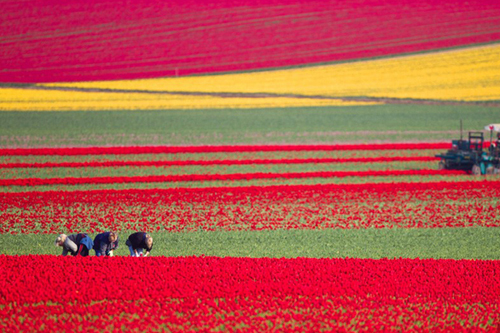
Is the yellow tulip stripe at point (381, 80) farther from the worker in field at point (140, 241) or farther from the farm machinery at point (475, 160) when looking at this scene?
the worker in field at point (140, 241)

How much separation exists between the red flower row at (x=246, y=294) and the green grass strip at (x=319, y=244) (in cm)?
277

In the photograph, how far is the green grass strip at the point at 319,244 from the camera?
2005cm

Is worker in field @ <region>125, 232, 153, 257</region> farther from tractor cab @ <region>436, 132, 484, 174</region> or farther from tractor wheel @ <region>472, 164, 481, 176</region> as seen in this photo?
tractor wheel @ <region>472, 164, 481, 176</region>

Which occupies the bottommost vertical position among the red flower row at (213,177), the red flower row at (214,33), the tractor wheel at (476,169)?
the tractor wheel at (476,169)

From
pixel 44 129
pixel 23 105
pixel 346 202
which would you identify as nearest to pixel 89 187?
pixel 346 202

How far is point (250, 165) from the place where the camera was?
126 feet

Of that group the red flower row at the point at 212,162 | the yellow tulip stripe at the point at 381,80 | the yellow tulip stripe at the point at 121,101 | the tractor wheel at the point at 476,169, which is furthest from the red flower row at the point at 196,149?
the yellow tulip stripe at the point at 381,80

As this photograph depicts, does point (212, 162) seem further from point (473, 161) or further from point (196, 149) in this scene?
point (473, 161)

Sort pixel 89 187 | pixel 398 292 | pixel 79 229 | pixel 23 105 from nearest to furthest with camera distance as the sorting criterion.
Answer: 1. pixel 398 292
2. pixel 79 229
3. pixel 89 187
4. pixel 23 105

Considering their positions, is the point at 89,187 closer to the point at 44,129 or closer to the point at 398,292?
the point at 398,292

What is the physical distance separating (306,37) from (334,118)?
28251 millimetres

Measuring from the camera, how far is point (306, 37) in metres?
84.8

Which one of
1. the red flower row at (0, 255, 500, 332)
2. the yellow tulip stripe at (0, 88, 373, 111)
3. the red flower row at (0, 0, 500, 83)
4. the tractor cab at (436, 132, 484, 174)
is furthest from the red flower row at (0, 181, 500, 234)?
the red flower row at (0, 0, 500, 83)

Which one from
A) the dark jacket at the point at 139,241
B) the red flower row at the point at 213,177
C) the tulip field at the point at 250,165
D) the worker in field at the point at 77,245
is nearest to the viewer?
the tulip field at the point at 250,165
